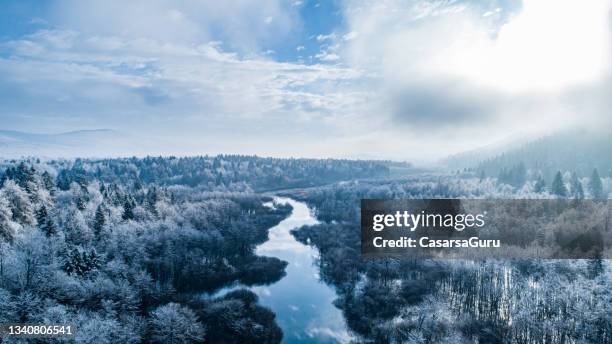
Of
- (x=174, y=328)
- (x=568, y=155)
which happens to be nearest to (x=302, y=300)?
(x=174, y=328)

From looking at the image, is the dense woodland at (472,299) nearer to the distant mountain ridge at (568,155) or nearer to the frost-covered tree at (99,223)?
the frost-covered tree at (99,223)

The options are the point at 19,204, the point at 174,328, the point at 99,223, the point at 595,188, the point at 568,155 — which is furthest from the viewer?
the point at 568,155

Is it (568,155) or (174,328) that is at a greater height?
(568,155)

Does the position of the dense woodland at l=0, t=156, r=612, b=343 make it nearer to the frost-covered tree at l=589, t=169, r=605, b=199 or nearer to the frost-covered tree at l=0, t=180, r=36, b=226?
the frost-covered tree at l=0, t=180, r=36, b=226

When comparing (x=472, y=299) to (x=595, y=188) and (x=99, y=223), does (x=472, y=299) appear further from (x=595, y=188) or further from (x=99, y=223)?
(x=595, y=188)

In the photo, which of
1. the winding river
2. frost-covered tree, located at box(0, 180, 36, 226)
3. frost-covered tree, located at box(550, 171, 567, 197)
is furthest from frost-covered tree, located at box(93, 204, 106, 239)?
frost-covered tree, located at box(550, 171, 567, 197)
